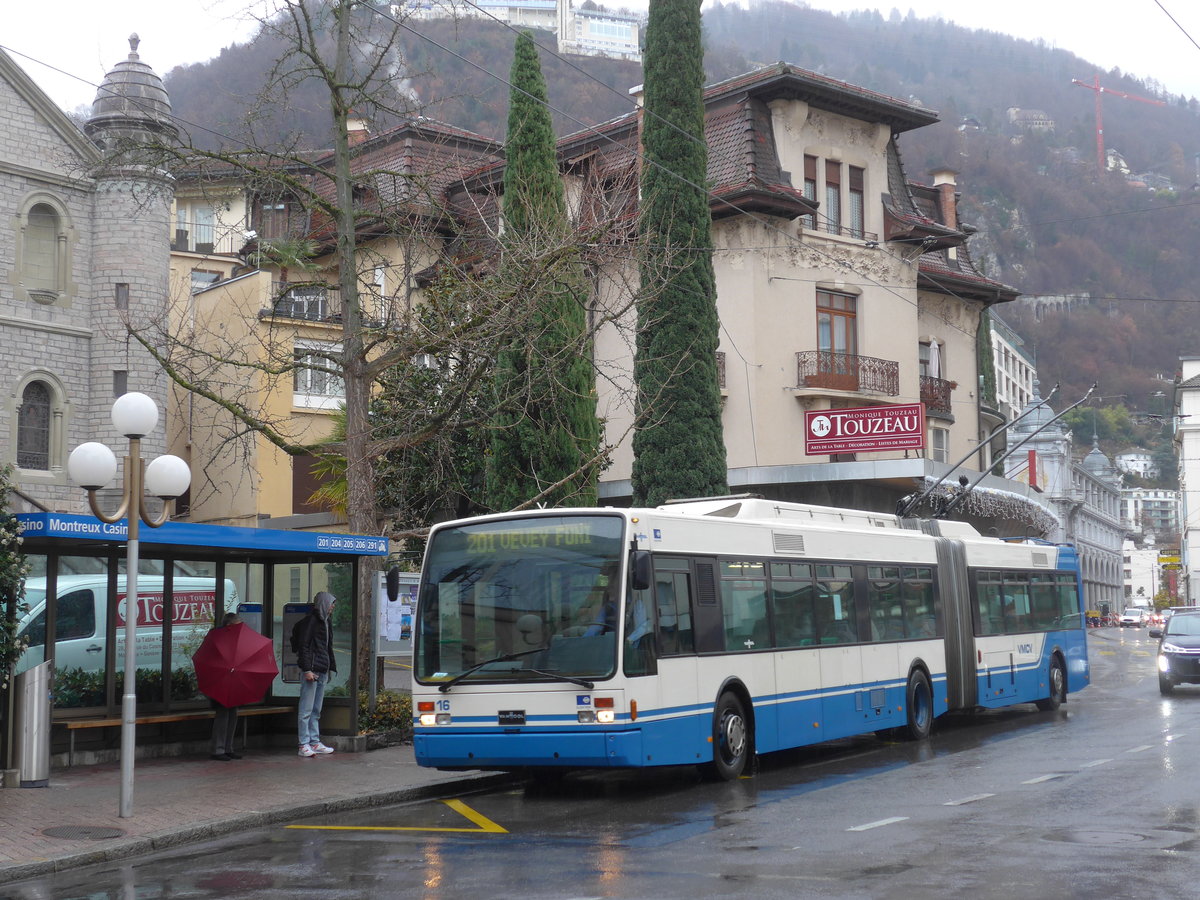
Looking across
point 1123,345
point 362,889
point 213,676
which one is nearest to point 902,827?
point 362,889

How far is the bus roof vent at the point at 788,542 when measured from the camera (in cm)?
1623

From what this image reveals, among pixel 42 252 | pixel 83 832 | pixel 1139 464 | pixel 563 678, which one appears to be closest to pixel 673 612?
pixel 563 678

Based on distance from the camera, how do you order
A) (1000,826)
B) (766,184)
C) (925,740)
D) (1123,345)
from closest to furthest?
1. (1000,826)
2. (925,740)
3. (766,184)
4. (1123,345)

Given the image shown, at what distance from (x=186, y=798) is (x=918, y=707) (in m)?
10.2

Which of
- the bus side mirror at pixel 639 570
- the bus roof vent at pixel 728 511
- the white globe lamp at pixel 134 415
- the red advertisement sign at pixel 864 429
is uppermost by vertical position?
the red advertisement sign at pixel 864 429

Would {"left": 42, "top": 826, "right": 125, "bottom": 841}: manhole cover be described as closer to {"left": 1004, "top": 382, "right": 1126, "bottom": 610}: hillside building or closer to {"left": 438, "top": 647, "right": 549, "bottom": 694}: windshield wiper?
{"left": 438, "top": 647, "right": 549, "bottom": 694}: windshield wiper

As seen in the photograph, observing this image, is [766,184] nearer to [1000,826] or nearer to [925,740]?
[925,740]

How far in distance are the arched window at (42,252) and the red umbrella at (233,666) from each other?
3053 centimetres

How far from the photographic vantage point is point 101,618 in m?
16.3

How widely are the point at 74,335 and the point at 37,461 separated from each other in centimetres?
409

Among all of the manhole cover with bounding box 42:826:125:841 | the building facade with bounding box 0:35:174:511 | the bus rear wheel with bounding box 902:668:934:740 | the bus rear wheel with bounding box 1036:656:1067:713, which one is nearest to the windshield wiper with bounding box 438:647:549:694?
the manhole cover with bounding box 42:826:125:841

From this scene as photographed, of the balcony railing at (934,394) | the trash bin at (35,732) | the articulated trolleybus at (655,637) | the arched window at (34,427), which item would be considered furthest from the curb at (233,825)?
the arched window at (34,427)

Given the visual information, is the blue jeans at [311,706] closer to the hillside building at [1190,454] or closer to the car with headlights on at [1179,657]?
the car with headlights on at [1179,657]

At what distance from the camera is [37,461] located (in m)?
43.1
